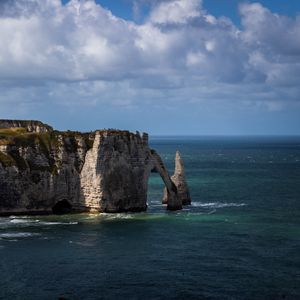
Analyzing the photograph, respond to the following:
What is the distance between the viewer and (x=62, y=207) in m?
109

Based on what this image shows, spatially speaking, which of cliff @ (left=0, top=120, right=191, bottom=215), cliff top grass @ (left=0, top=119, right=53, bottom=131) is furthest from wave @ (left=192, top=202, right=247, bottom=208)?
cliff top grass @ (left=0, top=119, right=53, bottom=131)

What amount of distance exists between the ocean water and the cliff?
11.2ft

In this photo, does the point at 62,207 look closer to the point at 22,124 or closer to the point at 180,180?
the point at 180,180

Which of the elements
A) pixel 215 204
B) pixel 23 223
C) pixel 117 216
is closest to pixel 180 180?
pixel 215 204

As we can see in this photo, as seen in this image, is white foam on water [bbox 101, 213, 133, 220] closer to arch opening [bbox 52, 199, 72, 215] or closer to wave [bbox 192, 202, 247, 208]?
arch opening [bbox 52, 199, 72, 215]

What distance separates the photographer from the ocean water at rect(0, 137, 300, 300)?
202 feet

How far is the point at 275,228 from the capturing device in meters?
93.4

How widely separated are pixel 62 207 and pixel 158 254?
35.7 metres

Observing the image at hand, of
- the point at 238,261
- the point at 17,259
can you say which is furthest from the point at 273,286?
the point at 17,259

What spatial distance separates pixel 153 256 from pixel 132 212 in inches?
1274

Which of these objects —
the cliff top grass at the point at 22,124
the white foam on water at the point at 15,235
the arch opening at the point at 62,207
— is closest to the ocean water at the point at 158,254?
the white foam on water at the point at 15,235

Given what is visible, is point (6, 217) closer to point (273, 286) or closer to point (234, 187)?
point (273, 286)

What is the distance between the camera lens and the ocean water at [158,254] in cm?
6169

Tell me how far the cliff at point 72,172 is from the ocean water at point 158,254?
3416mm
